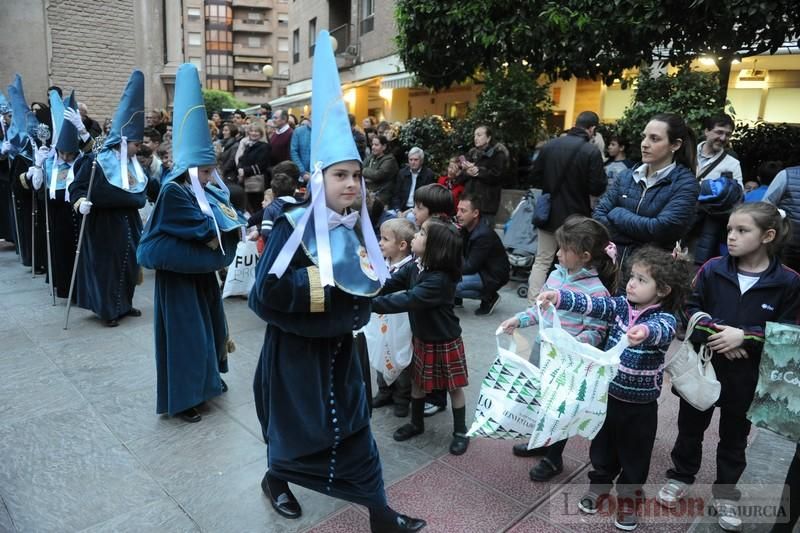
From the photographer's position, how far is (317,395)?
2369 millimetres

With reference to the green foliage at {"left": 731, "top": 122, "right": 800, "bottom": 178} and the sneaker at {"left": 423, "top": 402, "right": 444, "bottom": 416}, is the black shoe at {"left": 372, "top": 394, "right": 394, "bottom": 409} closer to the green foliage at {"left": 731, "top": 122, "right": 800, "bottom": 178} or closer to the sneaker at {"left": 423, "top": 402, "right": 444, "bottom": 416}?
the sneaker at {"left": 423, "top": 402, "right": 444, "bottom": 416}

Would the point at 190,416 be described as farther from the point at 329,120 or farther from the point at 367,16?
the point at 367,16

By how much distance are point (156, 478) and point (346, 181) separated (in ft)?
6.52

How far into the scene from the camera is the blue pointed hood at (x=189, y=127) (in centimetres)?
339

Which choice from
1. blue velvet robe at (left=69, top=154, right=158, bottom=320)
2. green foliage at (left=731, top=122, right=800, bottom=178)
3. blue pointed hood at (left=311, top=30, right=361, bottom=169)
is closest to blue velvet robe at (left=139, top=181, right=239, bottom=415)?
blue pointed hood at (left=311, top=30, right=361, bottom=169)

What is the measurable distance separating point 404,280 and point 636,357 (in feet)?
4.55

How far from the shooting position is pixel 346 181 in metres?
2.24

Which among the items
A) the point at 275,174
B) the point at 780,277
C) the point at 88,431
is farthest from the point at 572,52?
the point at 88,431

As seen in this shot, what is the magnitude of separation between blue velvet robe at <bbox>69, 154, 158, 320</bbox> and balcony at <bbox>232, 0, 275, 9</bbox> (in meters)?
67.3

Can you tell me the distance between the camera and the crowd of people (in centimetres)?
230

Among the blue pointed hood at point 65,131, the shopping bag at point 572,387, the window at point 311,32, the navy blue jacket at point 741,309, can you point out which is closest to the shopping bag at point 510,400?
the shopping bag at point 572,387

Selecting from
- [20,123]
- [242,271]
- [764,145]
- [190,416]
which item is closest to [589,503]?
[190,416]

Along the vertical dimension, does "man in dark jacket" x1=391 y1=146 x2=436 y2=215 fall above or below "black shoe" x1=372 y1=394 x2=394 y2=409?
above

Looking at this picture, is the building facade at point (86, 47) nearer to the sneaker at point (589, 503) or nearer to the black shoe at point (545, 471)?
the black shoe at point (545, 471)
